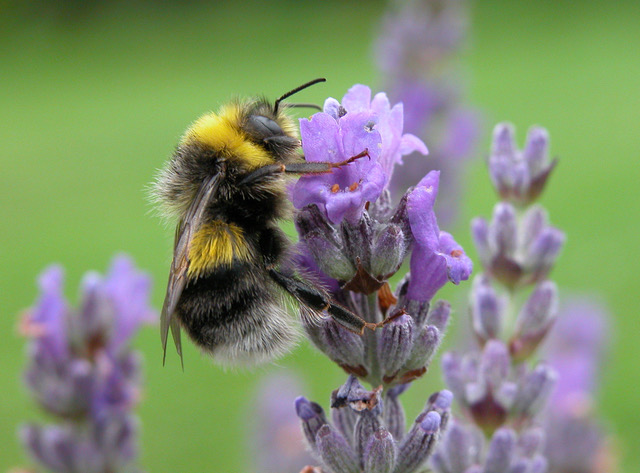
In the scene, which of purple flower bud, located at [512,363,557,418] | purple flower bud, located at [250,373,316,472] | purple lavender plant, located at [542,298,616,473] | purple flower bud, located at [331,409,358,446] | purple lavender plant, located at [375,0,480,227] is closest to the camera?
purple flower bud, located at [331,409,358,446]

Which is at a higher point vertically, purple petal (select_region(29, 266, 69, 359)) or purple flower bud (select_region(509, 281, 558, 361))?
purple petal (select_region(29, 266, 69, 359))

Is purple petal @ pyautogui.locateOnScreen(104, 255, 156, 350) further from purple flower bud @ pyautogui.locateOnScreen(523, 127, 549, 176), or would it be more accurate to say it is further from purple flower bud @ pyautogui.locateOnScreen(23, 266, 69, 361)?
purple flower bud @ pyautogui.locateOnScreen(523, 127, 549, 176)

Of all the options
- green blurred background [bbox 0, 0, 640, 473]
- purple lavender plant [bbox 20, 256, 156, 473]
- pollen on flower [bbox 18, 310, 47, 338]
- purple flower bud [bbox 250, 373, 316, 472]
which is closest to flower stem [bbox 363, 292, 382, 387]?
green blurred background [bbox 0, 0, 640, 473]

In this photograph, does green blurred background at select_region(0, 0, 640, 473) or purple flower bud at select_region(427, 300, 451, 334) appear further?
green blurred background at select_region(0, 0, 640, 473)

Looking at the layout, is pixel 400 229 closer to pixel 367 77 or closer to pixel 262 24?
pixel 367 77

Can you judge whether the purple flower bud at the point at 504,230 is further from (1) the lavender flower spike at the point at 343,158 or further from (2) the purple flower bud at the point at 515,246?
(1) the lavender flower spike at the point at 343,158

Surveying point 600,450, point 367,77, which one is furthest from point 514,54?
point 600,450

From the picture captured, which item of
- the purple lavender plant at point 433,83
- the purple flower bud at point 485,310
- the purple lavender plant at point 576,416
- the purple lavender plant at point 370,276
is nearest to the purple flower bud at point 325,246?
the purple lavender plant at point 370,276
